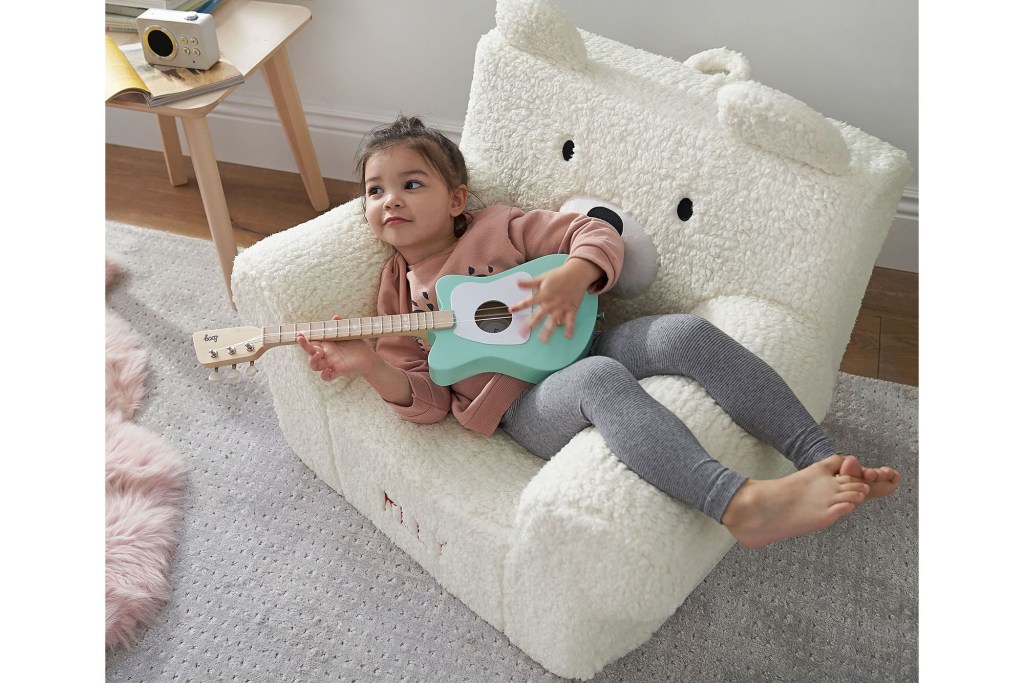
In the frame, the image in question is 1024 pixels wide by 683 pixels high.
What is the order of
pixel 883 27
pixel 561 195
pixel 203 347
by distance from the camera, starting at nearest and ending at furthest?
1. pixel 203 347
2. pixel 561 195
3. pixel 883 27

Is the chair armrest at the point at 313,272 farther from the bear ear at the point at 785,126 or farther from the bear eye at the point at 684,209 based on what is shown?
the bear ear at the point at 785,126

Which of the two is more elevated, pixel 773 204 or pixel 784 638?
pixel 773 204

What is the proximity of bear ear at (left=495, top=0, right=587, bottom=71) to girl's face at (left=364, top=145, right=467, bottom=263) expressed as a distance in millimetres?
254

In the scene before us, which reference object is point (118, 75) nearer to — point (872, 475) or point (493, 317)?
point (493, 317)

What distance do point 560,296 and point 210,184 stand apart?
2.59 ft

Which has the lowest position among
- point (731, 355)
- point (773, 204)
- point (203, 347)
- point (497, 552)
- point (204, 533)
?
point (204, 533)

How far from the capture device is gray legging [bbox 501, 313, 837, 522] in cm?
98

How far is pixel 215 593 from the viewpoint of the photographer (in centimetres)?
131

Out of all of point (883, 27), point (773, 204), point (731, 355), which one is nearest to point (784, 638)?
point (731, 355)

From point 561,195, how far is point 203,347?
584mm

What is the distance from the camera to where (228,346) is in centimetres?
110

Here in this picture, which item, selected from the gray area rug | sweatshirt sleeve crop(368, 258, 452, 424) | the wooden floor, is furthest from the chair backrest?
the wooden floor

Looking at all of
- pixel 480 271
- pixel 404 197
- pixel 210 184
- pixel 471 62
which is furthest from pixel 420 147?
pixel 471 62

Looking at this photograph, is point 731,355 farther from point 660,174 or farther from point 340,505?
point 340,505
